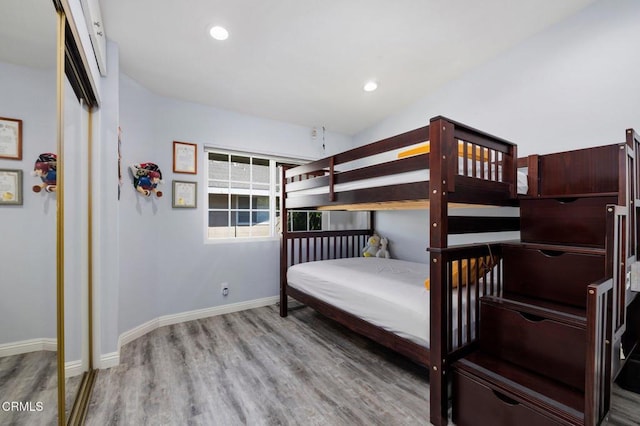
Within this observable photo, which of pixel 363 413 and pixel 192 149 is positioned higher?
pixel 192 149

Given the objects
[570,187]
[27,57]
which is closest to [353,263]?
[570,187]

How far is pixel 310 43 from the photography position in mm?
2189

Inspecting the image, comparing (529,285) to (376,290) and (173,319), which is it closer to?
(376,290)

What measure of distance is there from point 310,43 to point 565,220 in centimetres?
214

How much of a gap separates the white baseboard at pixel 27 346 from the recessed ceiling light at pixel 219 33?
2067mm

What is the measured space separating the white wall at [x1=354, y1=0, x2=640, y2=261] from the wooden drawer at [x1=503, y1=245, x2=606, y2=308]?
43.2 inches

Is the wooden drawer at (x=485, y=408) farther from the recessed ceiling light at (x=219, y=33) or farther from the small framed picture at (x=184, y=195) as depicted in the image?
the small framed picture at (x=184, y=195)

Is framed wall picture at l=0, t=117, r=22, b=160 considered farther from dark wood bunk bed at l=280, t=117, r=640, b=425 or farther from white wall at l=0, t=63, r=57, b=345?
dark wood bunk bed at l=280, t=117, r=640, b=425

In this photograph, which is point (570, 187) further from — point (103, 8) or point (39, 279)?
point (103, 8)

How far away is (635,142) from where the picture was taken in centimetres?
160

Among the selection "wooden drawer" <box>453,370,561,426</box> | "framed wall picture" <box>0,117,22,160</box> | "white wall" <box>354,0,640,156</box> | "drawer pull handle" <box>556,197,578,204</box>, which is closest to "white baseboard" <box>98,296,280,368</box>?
"framed wall picture" <box>0,117,22,160</box>

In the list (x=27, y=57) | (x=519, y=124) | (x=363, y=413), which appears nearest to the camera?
(x=27, y=57)

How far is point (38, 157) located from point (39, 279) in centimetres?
47

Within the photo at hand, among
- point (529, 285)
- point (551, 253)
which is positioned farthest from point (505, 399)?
point (551, 253)
